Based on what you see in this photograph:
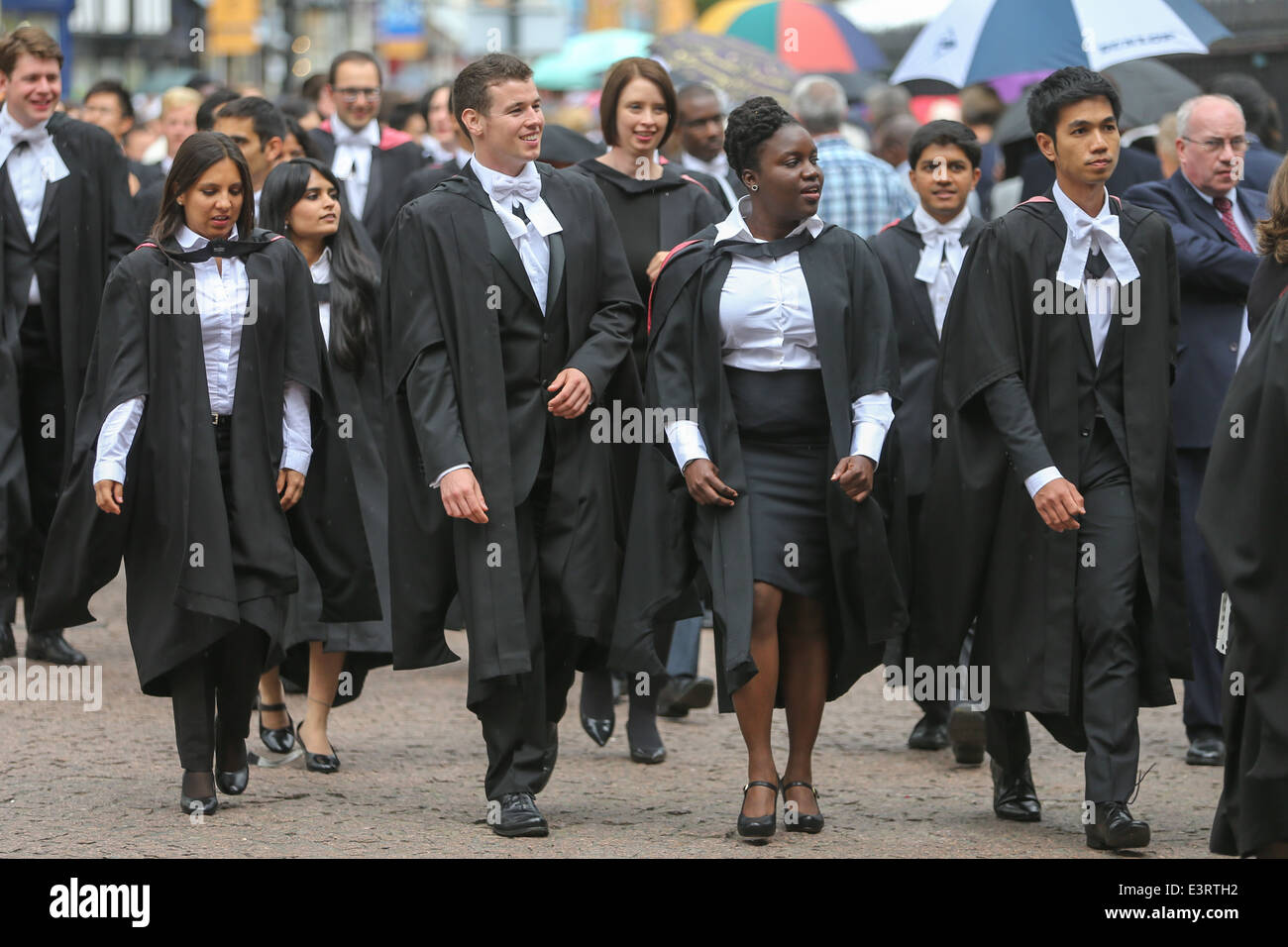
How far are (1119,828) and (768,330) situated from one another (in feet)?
6.10

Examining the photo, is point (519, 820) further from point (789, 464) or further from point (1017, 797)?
point (1017, 797)

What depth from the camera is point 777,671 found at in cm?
673

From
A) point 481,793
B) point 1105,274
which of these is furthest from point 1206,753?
point 481,793

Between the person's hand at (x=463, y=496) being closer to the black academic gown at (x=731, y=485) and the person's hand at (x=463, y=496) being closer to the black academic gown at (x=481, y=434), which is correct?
the black academic gown at (x=481, y=434)

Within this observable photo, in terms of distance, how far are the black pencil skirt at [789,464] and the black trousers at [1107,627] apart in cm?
81

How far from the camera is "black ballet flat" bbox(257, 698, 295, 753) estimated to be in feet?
26.3

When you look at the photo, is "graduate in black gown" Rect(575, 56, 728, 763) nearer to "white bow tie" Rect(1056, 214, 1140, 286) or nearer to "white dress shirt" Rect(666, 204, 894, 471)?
"white dress shirt" Rect(666, 204, 894, 471)

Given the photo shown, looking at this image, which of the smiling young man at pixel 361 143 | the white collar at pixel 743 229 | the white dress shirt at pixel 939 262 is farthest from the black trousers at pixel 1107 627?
the smiling young man at pixel 361 143

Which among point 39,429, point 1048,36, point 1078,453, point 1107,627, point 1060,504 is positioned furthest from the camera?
point 1048,36

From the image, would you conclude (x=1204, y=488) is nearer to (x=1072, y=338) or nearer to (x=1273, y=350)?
(x=1273, y=350)

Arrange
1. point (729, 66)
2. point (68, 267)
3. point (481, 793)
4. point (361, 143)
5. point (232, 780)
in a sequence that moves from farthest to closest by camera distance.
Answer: point (729, 66), point (361, 143), point (68, 267), point (481, 793), point (232, 780)

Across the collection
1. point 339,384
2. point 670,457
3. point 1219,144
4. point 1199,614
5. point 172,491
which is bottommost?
point 1199,614

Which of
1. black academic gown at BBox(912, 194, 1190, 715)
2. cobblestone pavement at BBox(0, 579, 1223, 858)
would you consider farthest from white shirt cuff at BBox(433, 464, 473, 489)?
black academic gown at BBox(912, 194, 1190, 715)

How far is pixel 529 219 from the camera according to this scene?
6.81 m
